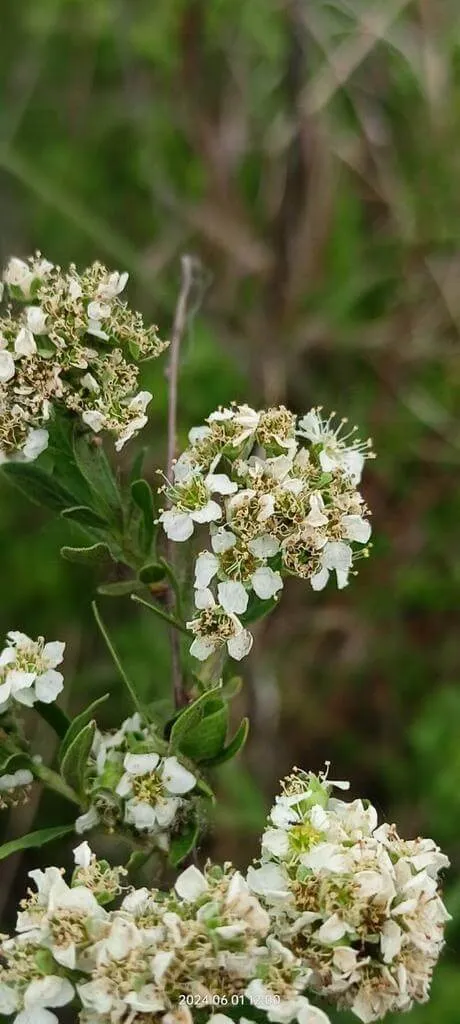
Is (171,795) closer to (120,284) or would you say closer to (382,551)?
(120,284)

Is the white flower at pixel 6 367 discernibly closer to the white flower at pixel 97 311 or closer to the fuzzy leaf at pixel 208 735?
the white flower at pixel 97 311

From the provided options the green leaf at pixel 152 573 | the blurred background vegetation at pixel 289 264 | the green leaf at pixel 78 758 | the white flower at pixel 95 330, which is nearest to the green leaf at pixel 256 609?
the green leaf at pixel 152 573

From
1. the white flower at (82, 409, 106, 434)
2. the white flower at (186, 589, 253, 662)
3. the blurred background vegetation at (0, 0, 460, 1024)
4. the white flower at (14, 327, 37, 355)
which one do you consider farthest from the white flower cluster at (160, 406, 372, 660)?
the blurred background vegetation at (0, 0, 460, 1024)

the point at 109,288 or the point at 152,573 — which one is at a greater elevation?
the point at 109,288
